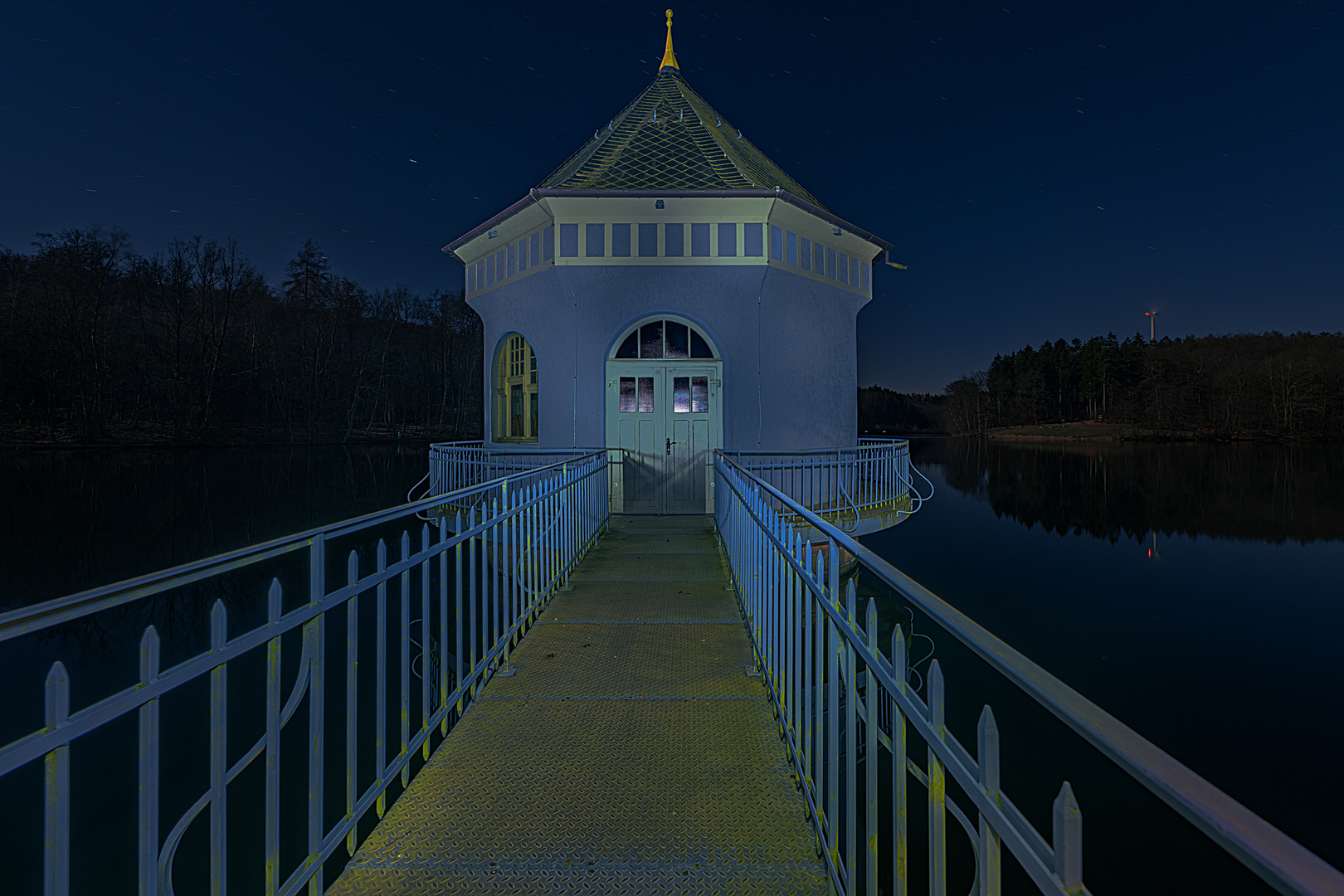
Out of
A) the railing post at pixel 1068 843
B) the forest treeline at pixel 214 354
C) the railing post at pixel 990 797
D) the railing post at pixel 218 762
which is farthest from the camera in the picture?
the forest treeline at pixel 214 354

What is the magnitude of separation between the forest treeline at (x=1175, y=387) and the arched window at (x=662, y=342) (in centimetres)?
9707

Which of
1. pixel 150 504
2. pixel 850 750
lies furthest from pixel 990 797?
pixel 150 504

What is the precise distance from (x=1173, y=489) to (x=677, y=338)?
2408 inches

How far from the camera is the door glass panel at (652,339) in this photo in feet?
39.6

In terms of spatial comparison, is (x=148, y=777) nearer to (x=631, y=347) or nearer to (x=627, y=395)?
(x=627, y=395)

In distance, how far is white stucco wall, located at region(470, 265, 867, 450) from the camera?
38.3ft

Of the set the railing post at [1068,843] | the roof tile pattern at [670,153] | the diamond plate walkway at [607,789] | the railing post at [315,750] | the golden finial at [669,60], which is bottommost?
the diamond plate walkway at [607,789]

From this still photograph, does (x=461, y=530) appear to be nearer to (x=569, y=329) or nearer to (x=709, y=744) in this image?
(x=709, y=744)

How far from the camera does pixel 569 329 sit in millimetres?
11938

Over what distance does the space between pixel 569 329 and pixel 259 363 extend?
127 feet

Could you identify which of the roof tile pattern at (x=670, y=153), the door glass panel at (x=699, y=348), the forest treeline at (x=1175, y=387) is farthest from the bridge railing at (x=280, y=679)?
the forest treeline at (x=1175, y=387)

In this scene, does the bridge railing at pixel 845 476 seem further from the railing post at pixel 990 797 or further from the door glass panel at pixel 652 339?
the railing post at pixel 990 797

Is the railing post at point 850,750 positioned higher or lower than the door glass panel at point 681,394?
lower

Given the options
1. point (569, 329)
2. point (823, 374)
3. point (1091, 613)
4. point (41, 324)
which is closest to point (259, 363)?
point (41, 324)
